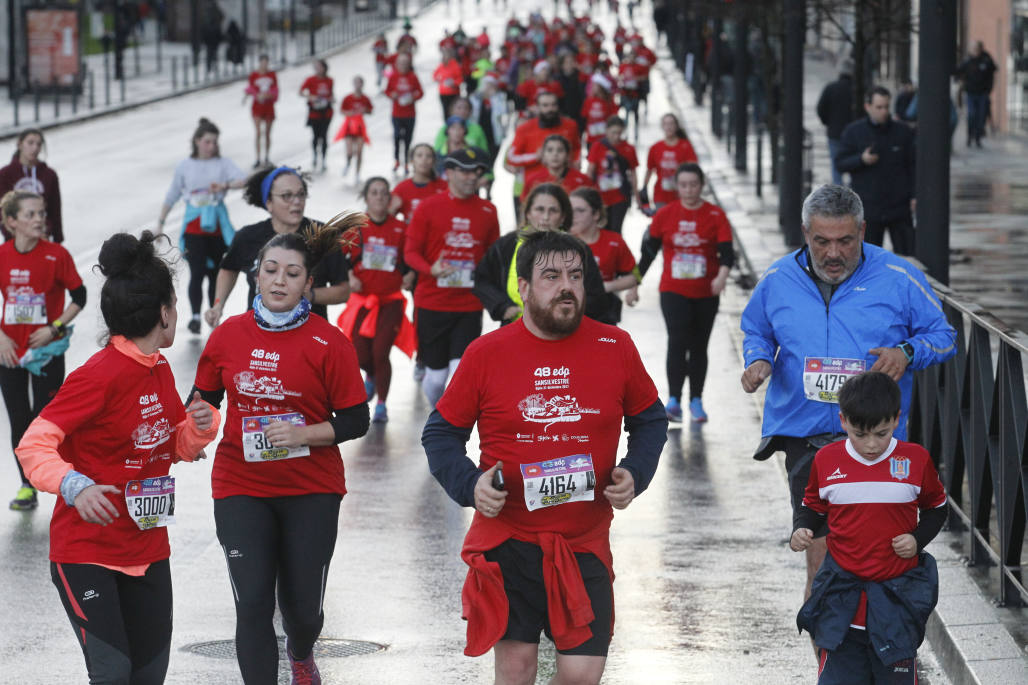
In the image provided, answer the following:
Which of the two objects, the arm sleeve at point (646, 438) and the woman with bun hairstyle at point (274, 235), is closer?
the arm sleeve at point (646, 438)

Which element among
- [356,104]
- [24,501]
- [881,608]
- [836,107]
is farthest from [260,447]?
[356,104]

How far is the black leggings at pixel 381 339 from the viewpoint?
41.5 feet

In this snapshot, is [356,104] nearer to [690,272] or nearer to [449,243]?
[690,272]

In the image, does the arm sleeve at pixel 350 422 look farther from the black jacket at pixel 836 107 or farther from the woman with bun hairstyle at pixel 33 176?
the black jacket at pixel 836 107

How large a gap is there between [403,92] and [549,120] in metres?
12.1

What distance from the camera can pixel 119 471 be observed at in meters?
5.65

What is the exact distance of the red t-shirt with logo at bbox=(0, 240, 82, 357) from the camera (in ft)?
31.9

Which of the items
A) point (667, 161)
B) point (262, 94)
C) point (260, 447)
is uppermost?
point (262, 94)

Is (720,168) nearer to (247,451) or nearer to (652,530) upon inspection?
(652,530)

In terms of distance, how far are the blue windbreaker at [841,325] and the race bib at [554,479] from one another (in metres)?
1.40

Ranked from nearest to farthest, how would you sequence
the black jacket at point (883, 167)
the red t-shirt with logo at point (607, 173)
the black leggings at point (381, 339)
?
the black leggings at point (381, 339), the black jacket at point (883, 167), the red t-shirt with logo at point (607, 173)

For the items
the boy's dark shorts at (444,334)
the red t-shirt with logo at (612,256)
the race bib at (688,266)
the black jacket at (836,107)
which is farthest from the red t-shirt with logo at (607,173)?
the red t-shirt with logo at (612,256)

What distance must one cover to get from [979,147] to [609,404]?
101 ft

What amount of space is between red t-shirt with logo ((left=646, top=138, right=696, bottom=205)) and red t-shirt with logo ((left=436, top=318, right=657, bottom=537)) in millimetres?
13816
